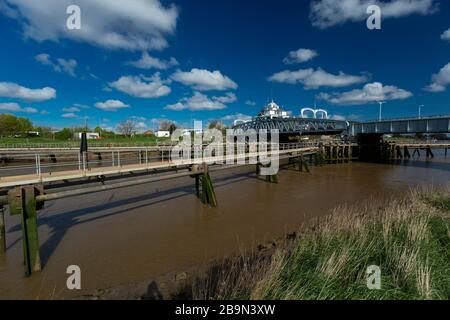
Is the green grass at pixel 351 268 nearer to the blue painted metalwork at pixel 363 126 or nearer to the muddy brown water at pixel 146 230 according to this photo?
the muddy brown water at pixel 146 230

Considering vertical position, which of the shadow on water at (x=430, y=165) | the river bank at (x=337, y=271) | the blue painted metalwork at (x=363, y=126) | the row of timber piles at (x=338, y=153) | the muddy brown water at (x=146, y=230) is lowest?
the muddy brown water at (x=146, y=230)

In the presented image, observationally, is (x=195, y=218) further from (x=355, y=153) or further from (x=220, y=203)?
(x=355, y=153)

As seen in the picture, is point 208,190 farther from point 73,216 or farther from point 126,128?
point 126,128

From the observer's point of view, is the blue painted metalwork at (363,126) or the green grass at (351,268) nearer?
the green grass at (351,268)

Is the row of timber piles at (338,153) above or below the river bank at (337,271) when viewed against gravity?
above

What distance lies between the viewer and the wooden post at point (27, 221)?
640cm

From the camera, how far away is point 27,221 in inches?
258

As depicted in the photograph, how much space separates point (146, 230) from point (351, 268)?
7.09 metres

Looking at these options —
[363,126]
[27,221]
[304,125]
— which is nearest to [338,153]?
[363,126]

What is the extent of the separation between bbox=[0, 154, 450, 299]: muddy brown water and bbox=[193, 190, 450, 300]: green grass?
2.06m

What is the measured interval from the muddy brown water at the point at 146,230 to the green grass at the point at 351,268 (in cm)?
206

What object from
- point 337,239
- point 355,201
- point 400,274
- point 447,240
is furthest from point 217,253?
point 355,201

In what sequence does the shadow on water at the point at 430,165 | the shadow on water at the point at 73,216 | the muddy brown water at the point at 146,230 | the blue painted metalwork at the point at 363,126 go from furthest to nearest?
the blue painted metalwork at the point at 363,126 → the shadow on water at the point at 430,165 → the shadow on water at the point at 73,216 → the muddy brown water at the point at 146,230

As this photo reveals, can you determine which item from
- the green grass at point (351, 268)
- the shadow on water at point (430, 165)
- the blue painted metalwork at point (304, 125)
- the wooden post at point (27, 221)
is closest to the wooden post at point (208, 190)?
the green grass at point (351, 268)
